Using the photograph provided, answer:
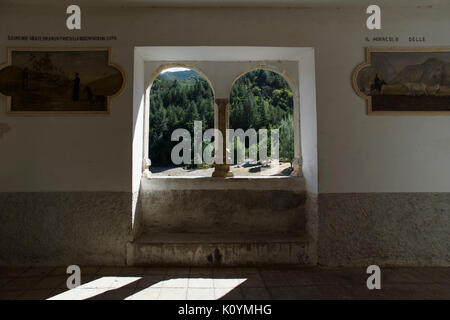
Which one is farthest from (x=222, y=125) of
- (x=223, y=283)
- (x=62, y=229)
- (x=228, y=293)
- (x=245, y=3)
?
(x=62, y=229)

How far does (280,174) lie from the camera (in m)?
4.02

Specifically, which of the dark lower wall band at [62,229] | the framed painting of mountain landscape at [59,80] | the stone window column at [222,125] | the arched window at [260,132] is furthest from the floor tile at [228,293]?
the framed painting of mountain landscape at [59,80]

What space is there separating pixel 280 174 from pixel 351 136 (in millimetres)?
1175

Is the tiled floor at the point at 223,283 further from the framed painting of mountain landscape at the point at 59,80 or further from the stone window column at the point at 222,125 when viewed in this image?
the framed painting of mountain landscape at the point at 59,80

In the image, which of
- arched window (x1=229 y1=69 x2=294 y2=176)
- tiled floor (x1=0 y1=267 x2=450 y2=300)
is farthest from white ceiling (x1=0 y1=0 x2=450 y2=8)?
tiled floor (x1=0 y1=267 x2=450 y2=300)

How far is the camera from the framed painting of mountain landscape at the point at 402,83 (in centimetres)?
329

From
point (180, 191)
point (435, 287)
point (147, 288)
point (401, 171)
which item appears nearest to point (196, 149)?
point (180, 191)

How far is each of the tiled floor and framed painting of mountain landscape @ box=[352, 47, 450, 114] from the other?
6.65 feet

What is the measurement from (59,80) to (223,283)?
3.18 m

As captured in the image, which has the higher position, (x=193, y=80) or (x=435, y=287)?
(x=193, y=80)

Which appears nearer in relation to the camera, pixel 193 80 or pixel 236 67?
pixel 236 67

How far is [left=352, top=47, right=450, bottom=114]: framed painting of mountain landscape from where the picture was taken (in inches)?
129

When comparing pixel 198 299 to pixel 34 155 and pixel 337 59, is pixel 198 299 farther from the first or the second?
pixel 337 59

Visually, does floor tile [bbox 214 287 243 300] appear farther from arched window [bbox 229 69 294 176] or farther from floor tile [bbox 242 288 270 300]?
arched window [bbox 229 69 294 176]
